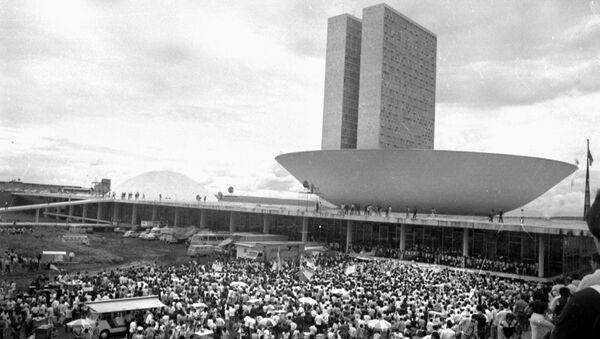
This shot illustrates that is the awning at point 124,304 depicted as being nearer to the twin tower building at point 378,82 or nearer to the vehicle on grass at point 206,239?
the vehicle on grass at point 206,239

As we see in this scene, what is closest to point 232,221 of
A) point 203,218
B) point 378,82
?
point 203,218

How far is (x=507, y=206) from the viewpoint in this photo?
44781 mm

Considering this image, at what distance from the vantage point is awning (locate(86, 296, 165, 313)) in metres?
14.2

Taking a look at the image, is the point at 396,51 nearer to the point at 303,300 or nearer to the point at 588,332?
the point at 303,300

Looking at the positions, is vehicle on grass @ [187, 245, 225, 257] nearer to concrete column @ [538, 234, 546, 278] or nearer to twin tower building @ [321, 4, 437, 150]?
concrete column @ [538, 234, 546, 278]

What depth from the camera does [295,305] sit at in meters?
15.6

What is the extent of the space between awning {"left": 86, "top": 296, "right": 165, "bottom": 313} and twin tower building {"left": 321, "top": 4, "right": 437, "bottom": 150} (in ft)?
154

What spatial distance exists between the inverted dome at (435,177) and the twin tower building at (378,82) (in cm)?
1612

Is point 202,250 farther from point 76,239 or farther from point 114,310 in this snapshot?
point 114,310

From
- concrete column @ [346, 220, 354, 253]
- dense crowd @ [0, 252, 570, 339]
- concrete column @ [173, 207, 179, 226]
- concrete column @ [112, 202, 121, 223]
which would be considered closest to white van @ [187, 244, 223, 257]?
concrete column @ [346, 220, 354, 253]

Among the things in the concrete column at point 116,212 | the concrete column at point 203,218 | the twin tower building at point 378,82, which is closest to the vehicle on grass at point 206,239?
the concrete column at point 203,218

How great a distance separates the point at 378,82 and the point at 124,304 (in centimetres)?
4911

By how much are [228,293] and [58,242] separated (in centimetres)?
2442

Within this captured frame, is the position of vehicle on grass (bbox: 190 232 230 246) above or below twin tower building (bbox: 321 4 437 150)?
below
